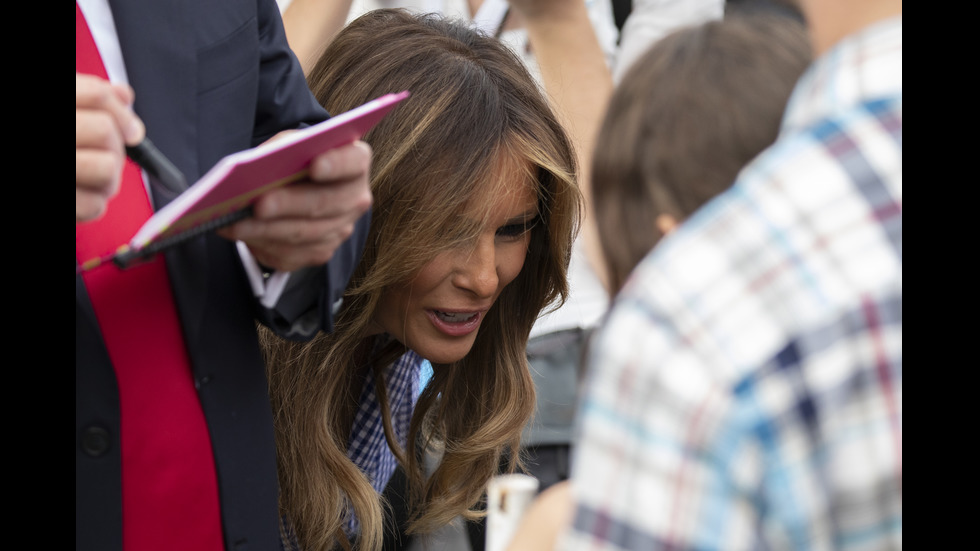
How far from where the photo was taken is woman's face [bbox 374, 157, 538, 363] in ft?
5.36

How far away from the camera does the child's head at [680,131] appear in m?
0.75

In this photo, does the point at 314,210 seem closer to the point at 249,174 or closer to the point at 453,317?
the point at 249,174

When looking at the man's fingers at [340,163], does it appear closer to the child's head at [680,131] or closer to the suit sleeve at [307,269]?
the suit sleeve at [307,269]

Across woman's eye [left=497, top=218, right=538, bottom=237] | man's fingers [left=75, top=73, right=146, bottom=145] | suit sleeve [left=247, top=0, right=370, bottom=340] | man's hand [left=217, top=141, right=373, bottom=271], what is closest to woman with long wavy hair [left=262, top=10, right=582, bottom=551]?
woman's eye [left=497, top=218, right=538, bottom=237]

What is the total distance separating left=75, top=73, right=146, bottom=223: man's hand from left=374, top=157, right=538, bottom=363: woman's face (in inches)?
30.8

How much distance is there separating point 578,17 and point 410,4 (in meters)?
1.21

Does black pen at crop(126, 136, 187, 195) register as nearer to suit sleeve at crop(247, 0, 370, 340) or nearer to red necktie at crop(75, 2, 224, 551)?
red necktie at crop(75, 2, 224, 551)

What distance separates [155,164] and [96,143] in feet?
0.37

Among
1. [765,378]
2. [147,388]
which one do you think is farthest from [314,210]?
[765,378]

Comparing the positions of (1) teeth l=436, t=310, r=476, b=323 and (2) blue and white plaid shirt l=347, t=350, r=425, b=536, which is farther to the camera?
(2) blue and white plaid shirt l=347, t=350, r=425, b=536

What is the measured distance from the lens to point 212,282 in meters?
1.27

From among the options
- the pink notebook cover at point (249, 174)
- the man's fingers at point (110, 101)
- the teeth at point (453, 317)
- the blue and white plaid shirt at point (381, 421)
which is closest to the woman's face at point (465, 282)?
the teeth at point (453, 317)
